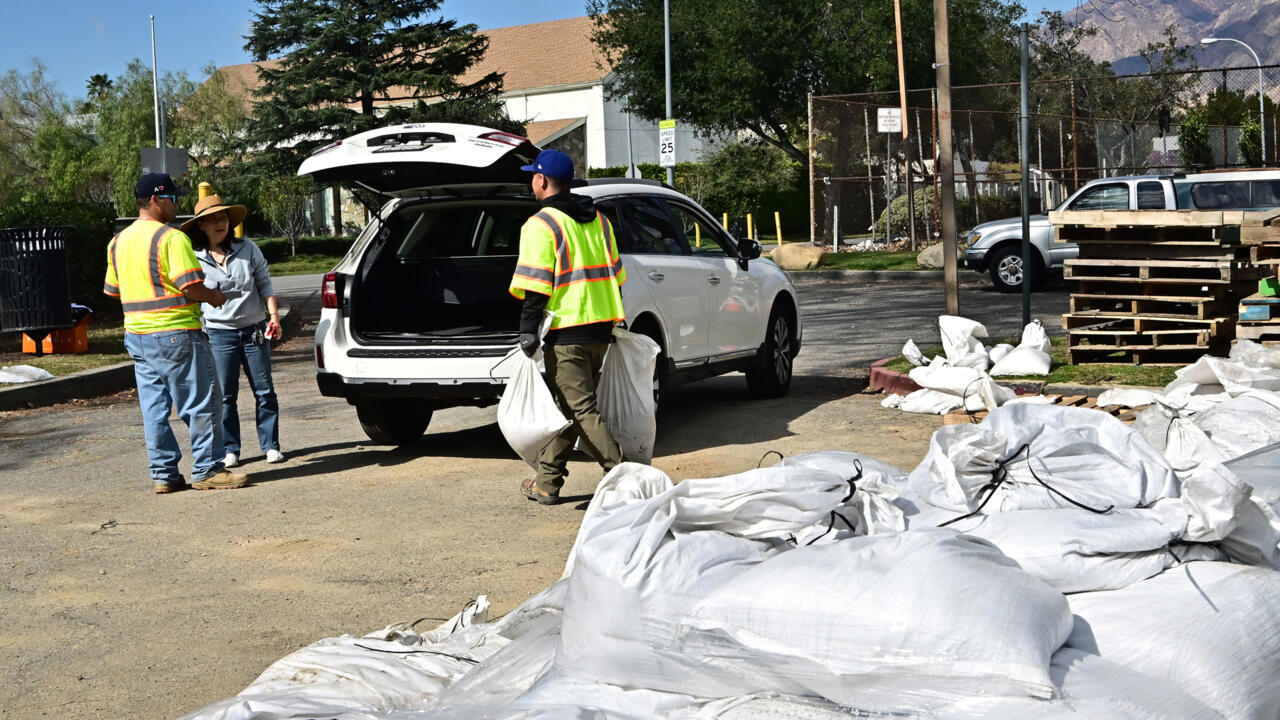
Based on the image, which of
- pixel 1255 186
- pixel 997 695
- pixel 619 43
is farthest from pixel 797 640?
pixel 619 43

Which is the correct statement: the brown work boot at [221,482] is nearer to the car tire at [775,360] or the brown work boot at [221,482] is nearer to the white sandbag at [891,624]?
the car tire at [775,360]

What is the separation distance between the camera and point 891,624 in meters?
3.25

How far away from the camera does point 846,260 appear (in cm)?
2786

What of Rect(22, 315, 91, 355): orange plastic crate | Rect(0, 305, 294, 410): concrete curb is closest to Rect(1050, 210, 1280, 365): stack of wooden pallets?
Rect(0, 305, 294, 410): concrete curb

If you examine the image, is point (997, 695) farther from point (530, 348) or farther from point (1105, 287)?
point (1105, 287)

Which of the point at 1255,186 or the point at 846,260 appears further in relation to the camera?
the point at 846,260

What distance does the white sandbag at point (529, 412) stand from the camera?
23.1ft

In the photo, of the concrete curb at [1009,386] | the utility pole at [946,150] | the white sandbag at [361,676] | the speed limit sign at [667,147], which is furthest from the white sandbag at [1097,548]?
the speed limit sign at [667,147]

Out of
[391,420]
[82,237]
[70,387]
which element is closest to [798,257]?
[82,237]

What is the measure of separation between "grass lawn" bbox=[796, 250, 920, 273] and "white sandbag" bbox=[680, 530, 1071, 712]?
857 inches

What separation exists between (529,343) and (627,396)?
0.64 meters

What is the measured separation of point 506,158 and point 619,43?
32559 millimetres

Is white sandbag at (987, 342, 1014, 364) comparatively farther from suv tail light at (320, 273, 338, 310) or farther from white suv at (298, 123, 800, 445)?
suv tail light at (320, 273, 338, 310)

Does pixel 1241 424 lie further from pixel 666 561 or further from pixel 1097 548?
pixel 666 561
